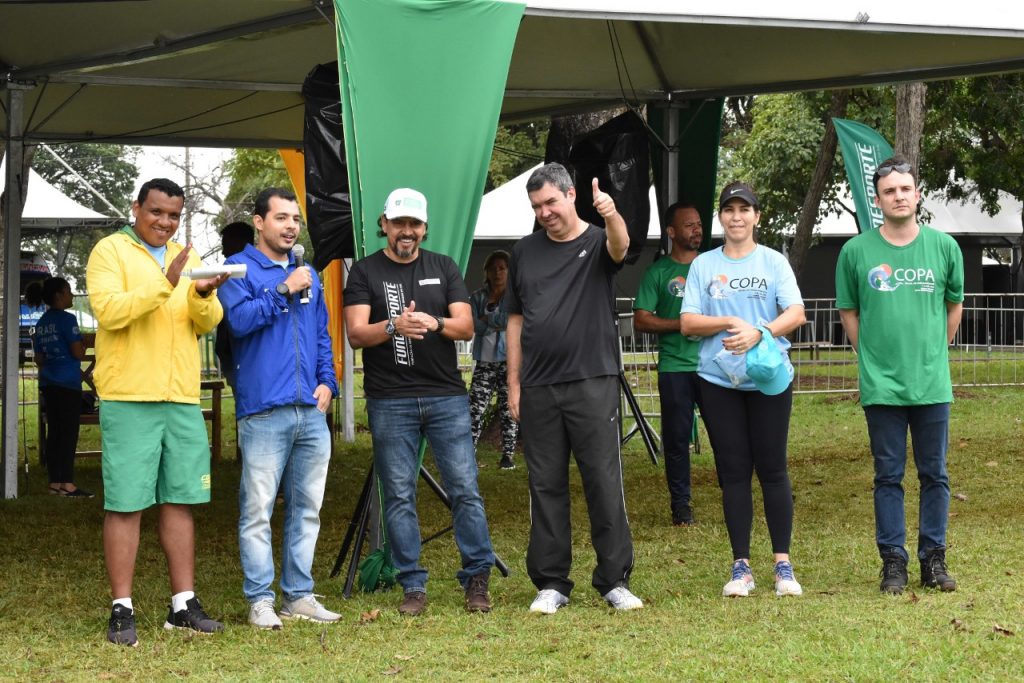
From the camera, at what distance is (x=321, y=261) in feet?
23.2

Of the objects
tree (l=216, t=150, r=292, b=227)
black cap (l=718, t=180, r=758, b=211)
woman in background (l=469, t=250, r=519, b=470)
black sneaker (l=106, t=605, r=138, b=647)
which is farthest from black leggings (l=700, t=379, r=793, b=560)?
tree (l=216, t=150, r=292, b=227)

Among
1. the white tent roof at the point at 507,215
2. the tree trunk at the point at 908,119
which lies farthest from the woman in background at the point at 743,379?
the white tent roof at the point at 507,215

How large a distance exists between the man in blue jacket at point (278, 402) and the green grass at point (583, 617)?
27cm

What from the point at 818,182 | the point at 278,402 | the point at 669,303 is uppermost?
the point at 818,182

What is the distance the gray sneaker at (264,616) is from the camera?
18.4 feet

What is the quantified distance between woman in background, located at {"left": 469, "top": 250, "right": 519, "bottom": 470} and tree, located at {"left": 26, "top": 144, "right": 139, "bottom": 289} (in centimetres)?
4268

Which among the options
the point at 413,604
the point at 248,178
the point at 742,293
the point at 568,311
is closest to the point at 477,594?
the point at 413,604

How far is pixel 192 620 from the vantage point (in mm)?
5547

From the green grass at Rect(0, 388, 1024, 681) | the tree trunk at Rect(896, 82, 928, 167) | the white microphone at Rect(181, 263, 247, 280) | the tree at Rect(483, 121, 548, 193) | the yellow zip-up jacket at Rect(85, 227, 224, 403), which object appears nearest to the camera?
the green grass at Rect(0, 388, 1024, 681)

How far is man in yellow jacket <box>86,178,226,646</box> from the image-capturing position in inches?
209

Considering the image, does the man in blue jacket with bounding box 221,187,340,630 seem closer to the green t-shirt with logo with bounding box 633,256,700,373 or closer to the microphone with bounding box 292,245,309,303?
the microphone with bounding box 292,245,309,303

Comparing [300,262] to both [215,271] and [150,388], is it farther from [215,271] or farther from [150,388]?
[150,388]

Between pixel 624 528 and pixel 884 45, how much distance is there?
456cm

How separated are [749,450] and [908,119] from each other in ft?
38.3
